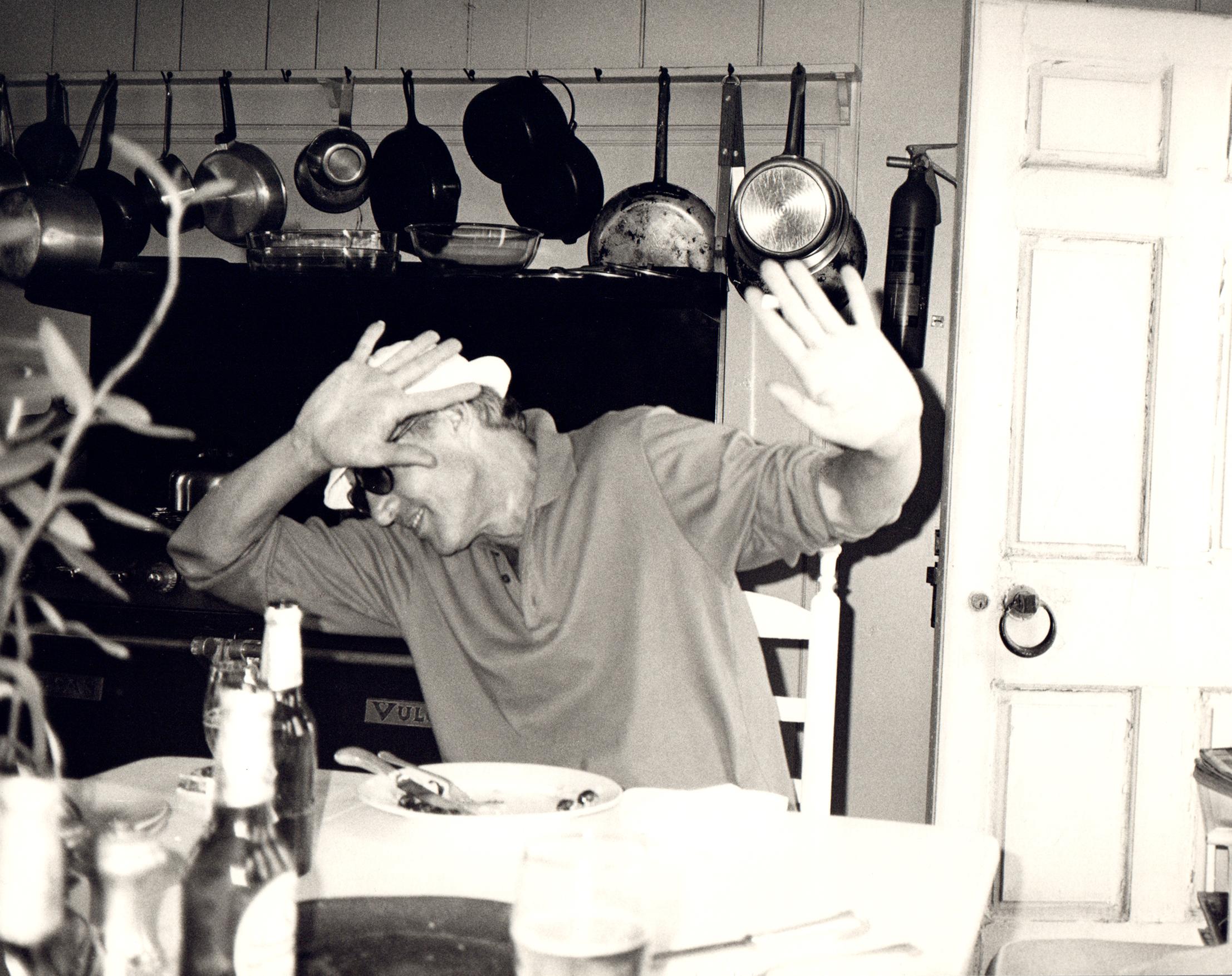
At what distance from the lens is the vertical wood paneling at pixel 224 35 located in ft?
11.5

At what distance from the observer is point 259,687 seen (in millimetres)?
1029

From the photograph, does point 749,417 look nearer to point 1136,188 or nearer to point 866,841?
point 1136,188

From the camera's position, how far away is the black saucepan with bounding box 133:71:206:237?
3.33 metres

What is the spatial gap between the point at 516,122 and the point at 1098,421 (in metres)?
1.52

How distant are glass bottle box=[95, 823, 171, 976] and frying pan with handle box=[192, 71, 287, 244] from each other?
2.80 metres

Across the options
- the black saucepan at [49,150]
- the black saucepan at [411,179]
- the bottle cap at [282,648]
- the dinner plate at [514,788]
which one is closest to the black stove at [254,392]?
the black saucepan at [411,179]

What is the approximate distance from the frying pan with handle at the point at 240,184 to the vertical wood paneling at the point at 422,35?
0.41 meters

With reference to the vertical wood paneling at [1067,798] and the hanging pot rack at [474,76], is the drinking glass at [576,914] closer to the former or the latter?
the vertical wood paneling at [1067,798]

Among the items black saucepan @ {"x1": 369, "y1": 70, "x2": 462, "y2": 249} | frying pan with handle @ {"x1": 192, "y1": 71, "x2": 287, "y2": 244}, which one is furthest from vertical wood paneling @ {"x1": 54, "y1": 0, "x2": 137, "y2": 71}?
black saucepan @ {"x1": 369, "y1": 70, "x2": 462, "y2": 249}

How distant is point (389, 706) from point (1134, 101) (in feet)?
6.36

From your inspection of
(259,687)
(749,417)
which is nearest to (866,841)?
(259,687)

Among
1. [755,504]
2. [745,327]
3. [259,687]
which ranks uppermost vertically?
[745,327]

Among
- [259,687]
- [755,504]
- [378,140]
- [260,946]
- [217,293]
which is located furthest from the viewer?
[378,140]

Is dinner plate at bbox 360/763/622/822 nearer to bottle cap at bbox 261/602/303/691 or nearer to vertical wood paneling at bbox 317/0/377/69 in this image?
bottle cap at bbox 261/602/303/691
